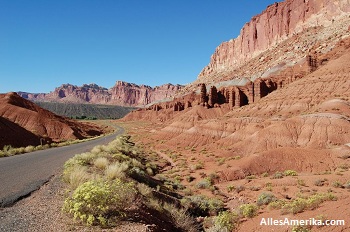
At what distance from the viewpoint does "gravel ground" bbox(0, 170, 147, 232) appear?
6.86m

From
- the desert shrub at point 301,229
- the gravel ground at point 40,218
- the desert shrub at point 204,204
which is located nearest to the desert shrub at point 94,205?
the gravel ground at point 40,218

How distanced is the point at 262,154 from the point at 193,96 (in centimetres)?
9235

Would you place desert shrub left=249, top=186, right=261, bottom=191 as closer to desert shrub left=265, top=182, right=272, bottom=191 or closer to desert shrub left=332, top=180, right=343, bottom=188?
desert shrub left=265, top=182, right=272, bottom=191

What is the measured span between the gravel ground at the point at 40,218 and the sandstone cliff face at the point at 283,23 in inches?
4303

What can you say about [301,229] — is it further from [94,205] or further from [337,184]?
[337,184]

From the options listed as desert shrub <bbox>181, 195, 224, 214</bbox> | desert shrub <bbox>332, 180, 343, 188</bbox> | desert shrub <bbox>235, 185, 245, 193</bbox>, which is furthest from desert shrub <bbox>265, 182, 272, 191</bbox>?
desert shrub <bbox>181, 195, 224, 214</bbox>

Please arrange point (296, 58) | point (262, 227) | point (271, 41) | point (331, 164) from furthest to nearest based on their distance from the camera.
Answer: point (271, 41) → point (296, 58) → point (331, 164) → point (262, 227)

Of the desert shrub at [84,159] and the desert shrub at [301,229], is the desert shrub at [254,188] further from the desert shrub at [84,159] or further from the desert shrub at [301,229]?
the desert shrub at [301,229]

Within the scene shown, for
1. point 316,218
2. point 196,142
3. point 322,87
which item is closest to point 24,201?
point 316,218

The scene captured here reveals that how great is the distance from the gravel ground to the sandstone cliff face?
109 meters

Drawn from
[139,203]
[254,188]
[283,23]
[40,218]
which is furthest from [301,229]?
[283,23]

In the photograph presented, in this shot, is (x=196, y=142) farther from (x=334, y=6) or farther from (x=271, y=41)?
(x=271, y=41)

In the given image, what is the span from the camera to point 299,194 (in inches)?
817

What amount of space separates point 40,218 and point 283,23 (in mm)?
173284
